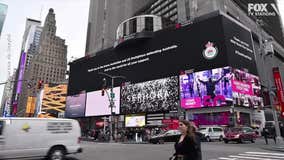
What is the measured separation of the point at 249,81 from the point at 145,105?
2371 centimetres

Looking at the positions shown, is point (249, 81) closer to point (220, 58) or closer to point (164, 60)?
point (220, 58)

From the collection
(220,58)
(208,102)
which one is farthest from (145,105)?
(220,58)

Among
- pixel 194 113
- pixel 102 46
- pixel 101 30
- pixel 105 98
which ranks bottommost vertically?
pixel 194 113

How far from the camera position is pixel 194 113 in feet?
157

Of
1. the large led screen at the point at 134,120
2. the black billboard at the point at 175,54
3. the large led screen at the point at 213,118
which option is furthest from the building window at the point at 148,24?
the large led screen at the point at 213,118

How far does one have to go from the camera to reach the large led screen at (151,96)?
52562mm

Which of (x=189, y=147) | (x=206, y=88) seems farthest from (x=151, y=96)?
(x=189, y=147)

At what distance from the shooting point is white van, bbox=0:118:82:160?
9758mm

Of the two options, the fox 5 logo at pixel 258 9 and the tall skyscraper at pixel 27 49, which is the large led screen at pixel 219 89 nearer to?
the fox 5 logo at pixel 258 9

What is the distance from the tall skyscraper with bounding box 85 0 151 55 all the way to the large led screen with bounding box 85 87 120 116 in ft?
101

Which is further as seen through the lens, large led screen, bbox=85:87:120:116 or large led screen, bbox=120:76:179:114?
large led screen, bbox=85:87:120:116

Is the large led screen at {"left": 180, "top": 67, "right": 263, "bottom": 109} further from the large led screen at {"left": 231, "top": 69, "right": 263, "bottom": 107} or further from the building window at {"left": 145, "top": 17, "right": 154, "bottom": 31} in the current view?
the building window at {"left": 145, "top": 17, "right": 154, "bottom": 31}

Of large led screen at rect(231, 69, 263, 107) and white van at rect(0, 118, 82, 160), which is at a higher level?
large led screen at rect(231, 69, 263, 107)

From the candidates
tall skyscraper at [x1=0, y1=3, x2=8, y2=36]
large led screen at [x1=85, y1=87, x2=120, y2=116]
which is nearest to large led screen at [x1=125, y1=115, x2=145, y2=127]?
large led screen at [x1=85, y1=87, x2=120, y2=116]
